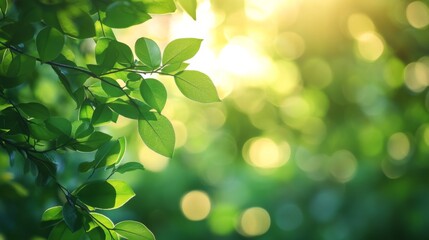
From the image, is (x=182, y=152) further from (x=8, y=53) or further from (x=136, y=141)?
(x=8, y=53)

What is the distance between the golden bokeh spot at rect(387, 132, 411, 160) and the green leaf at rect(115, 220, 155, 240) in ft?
12.0

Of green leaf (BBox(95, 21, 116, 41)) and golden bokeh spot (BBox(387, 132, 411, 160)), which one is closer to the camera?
green leaf (BBox(95, 21, 116, 41))

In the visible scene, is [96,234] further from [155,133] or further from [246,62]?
[246,62]

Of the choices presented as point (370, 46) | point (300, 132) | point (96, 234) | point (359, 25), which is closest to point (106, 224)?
point (96, 234)

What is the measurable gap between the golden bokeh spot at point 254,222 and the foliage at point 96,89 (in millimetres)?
3403

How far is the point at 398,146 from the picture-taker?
4.18 metres

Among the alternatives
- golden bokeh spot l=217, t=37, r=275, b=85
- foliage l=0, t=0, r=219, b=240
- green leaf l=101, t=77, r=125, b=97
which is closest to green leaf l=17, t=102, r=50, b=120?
foliage l=0, t=0, r=219, b=240

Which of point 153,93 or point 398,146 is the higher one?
point 153,93

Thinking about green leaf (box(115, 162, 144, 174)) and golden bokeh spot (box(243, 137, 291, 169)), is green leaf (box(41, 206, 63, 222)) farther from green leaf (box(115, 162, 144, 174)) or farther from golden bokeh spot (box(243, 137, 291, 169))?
golden bokeh spot (box(243, 137, 291, 169))

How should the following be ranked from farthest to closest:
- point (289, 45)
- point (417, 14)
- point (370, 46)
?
point (289, 45) < point (370, 46) < point (417, 14)

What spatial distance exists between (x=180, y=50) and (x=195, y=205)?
3.54 metres

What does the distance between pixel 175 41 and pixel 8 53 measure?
21 centimetres

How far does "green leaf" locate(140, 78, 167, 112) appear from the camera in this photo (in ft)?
2.22

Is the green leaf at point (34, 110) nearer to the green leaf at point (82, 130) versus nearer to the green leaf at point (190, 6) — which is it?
the green leaf at point (82, 130)
